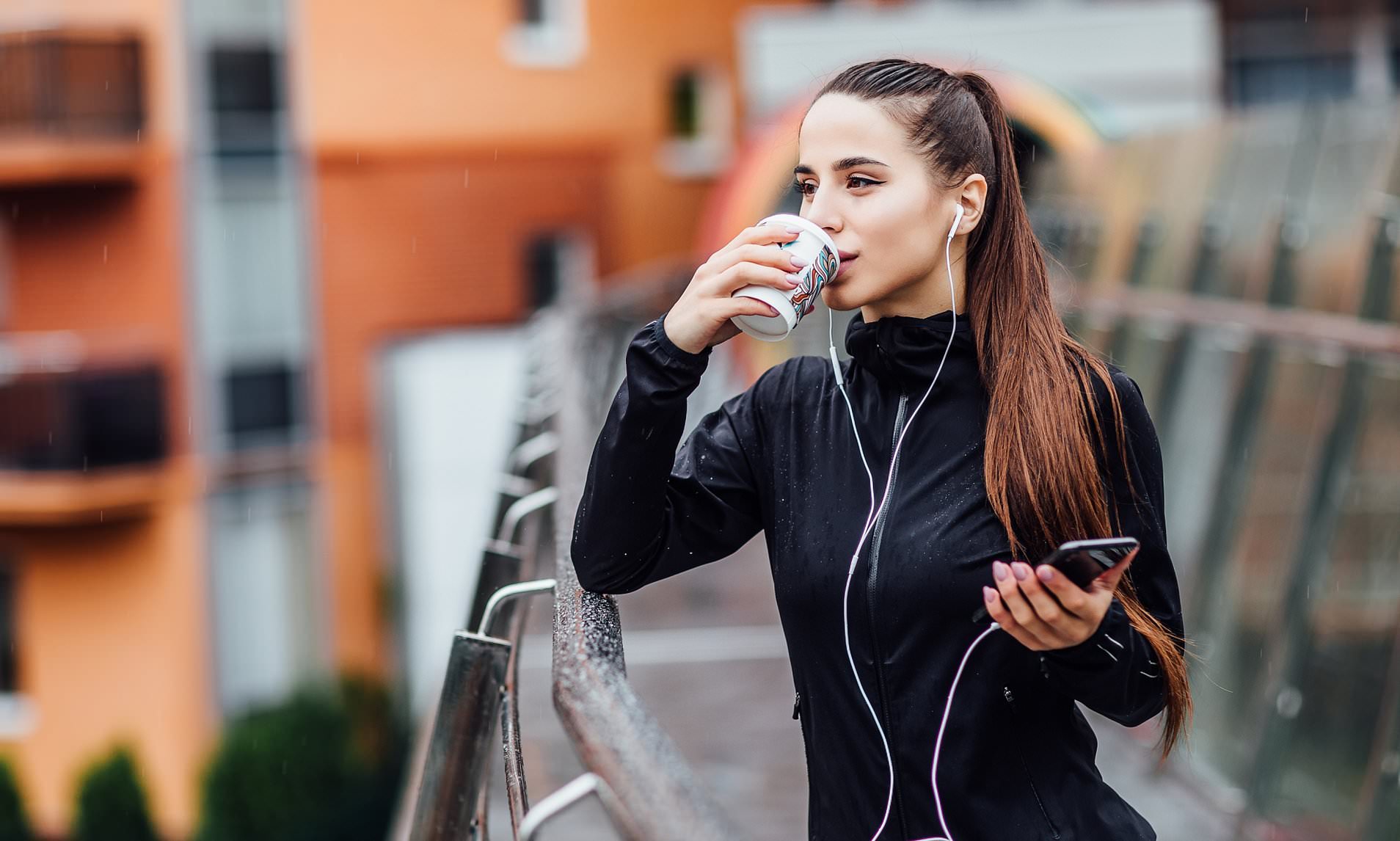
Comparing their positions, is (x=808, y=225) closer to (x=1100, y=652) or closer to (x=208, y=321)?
(x=1100, y=652)

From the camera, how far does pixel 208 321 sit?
64.0 ft

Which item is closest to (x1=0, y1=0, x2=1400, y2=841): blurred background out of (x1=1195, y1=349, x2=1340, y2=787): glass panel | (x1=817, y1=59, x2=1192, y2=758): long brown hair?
(x1=1195, y1=349, x2=1340, y2=787): glass panel

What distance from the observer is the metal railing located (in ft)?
5.42

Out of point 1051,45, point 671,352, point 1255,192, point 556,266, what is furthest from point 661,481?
point 556,266

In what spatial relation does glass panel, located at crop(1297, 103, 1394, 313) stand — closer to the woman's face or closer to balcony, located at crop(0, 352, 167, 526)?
the woman's face

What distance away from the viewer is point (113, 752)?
17.2m

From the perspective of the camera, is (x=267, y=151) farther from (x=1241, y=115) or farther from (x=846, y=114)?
(x=846, y=114)

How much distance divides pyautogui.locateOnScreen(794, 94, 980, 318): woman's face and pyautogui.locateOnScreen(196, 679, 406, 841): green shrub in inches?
624

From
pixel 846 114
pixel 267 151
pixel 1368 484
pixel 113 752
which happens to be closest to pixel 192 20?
pixel 267 151

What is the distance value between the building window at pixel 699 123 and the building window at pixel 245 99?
587 centimetres

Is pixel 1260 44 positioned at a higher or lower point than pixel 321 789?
higher

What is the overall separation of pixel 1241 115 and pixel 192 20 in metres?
13.8

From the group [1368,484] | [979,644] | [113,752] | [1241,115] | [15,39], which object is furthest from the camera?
[15,39]

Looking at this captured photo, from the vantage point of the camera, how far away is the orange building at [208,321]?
18.6 m
